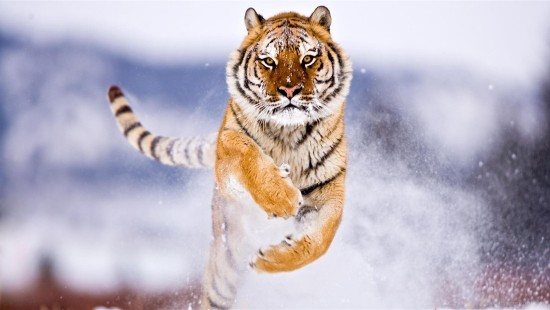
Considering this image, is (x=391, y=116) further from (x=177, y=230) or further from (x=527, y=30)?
(x=177, y=230)

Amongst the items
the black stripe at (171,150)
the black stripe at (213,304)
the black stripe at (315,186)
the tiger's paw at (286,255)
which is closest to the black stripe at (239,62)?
the black stripe at (171,150)

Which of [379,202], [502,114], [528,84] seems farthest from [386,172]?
[528,84]

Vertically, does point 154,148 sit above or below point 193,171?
above

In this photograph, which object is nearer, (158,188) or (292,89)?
(292,89)

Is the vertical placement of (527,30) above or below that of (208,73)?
below

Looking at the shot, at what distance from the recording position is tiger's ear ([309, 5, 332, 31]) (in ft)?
7.20

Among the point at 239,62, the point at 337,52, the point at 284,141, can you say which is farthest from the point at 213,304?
the point at 337,52

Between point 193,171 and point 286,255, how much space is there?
599 mm

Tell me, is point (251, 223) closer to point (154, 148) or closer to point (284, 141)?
point (284, 141)

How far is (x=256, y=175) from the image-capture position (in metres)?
1.97

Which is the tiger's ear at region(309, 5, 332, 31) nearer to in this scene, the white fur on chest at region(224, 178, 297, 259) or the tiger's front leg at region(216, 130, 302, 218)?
the tiger's front leg at region(216, 130, 302, 218)

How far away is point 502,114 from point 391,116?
1.52ft

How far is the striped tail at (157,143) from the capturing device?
2363 millimetres

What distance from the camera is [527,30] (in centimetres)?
242
